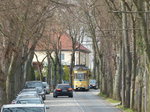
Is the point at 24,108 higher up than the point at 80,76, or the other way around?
the point at 80,76

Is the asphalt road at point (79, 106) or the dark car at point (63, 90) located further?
the dark car at point (63, 90)

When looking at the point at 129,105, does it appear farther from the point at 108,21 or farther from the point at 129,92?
the point at 108,21

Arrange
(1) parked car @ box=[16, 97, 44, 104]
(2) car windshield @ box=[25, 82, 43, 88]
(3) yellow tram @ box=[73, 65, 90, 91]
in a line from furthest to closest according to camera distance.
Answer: (3) yellow tram @ box=[73, 65, 90, 91], (2) car windshield @ box=[25, 82, 43, 88], (1) parked car @ box=[16, 97, 44, 104]

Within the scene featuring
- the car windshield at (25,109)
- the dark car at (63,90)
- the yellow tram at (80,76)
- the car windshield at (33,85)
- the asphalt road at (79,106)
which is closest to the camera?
the car windshield at (25,109)

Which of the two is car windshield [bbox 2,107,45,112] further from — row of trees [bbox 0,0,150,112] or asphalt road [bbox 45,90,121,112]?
asphalt road [bbox 45,90,121,112]

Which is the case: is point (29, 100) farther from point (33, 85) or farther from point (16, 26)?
point (33, 85)

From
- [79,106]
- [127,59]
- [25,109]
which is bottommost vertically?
[79,106]

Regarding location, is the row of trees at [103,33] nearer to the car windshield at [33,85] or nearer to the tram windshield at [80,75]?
the car windshield at [33,85]

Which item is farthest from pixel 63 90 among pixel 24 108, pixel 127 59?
pixel 24 108

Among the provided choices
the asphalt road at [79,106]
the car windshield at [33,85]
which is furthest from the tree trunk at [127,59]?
the car windshield at [33,85]

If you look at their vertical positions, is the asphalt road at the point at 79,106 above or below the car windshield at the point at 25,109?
below

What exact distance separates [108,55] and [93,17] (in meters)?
5.48

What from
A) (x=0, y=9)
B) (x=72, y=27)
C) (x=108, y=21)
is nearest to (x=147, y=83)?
(x=0, y=9)

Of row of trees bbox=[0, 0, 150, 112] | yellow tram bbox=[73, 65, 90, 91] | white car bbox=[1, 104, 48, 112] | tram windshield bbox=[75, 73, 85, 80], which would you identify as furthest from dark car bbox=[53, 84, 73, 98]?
white car bbox=[1, 104, 48, 112]
